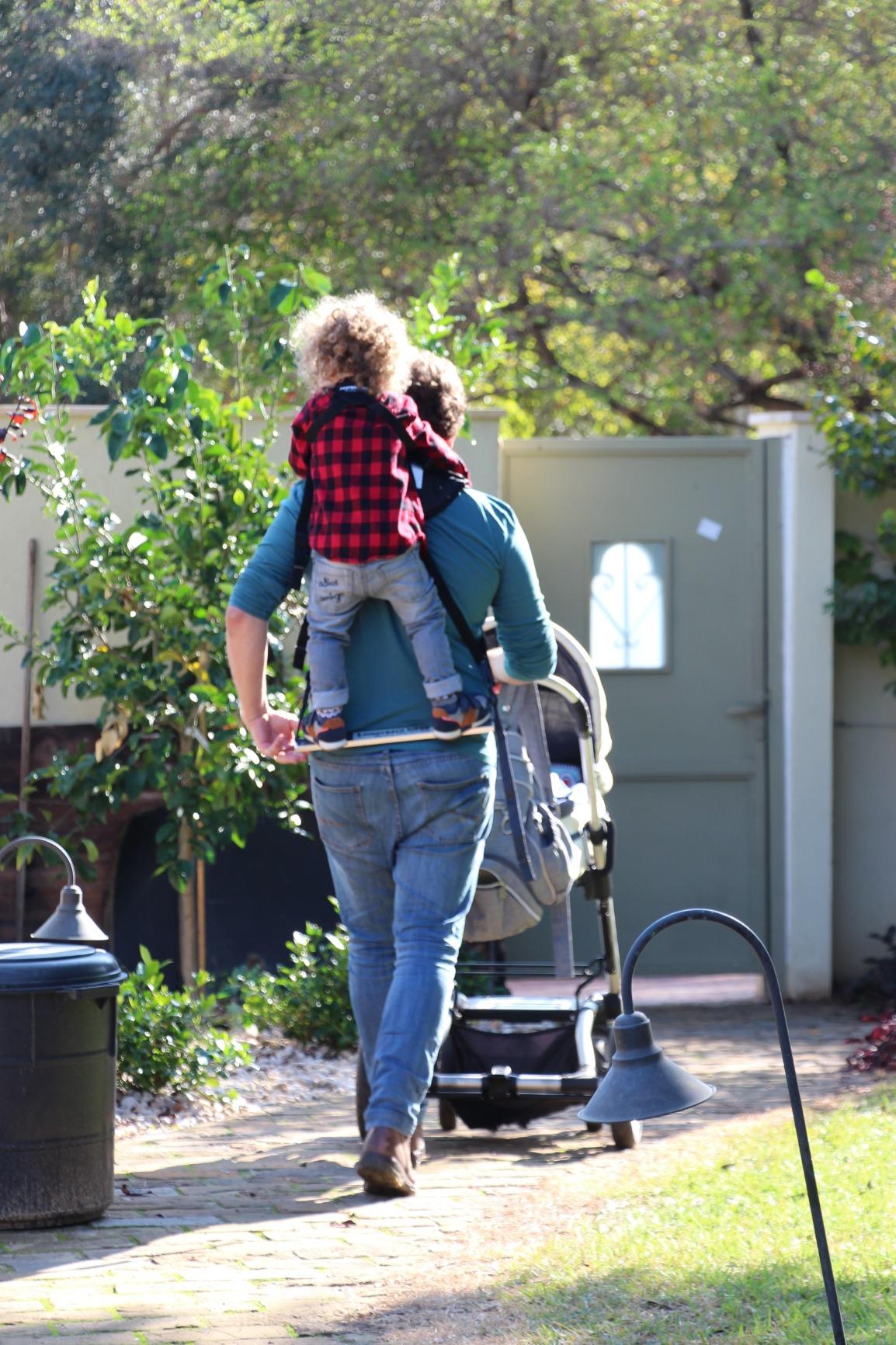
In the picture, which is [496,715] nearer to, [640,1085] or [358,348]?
[358,348]

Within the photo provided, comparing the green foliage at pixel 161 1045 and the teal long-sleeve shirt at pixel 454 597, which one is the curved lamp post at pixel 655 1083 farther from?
the green foliage at pixel 161 1045

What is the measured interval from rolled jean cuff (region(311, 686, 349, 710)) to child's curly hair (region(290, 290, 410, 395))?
2.41ft

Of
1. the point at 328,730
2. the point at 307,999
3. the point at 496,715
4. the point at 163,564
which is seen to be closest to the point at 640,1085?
the point at 328,730

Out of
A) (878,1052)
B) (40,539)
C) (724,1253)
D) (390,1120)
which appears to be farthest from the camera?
(40,539)

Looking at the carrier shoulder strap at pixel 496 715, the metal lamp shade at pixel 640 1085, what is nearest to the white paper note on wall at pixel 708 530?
the carrier shoulder strap at pixel 496 715

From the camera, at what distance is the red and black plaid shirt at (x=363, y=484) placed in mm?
Answer: 3967

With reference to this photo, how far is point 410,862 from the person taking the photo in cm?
408

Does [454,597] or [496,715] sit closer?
[454,597]

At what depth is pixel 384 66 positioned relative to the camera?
11.3 metres

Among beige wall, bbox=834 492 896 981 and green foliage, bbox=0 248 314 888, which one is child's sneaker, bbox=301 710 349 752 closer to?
green foliage, bbox=0 248 314 888

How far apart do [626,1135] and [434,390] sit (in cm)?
219

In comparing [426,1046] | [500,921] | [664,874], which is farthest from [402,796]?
[664,874]

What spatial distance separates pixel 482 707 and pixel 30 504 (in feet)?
11.4

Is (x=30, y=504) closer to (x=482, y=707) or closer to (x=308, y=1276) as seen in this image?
(x=482, y=707)
